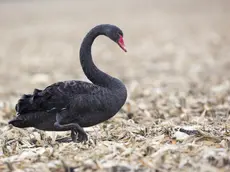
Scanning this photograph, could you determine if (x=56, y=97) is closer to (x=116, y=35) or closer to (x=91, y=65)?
(x=91, y=65)

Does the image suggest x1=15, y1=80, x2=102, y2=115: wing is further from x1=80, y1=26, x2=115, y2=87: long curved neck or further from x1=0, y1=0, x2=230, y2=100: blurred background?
x1=0, y1=0, x2=230, y2=100: blurred background

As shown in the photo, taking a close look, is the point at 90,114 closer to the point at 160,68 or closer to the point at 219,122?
the point at 219,122

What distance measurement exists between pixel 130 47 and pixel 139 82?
5013mm

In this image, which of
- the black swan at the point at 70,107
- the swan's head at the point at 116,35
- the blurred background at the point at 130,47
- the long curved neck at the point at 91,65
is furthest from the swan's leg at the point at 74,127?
the blurred background at the point at 130,47

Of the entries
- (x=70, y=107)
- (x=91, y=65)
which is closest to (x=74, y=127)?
(x=70, y=107)

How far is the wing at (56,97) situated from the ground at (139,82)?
265 mm

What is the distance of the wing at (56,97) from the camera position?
429 cm

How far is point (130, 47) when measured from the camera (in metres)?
13.9

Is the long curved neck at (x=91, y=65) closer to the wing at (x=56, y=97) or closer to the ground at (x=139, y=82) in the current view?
the wing at (x=56, y=97)

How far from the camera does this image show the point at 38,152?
4008 millimetres

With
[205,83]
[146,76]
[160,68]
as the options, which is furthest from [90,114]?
[160,68]

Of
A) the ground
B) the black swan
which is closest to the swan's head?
the black swan

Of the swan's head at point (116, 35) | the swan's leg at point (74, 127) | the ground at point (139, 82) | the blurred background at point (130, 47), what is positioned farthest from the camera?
the blurred background at point (130, 47)

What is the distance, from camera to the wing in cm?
429
